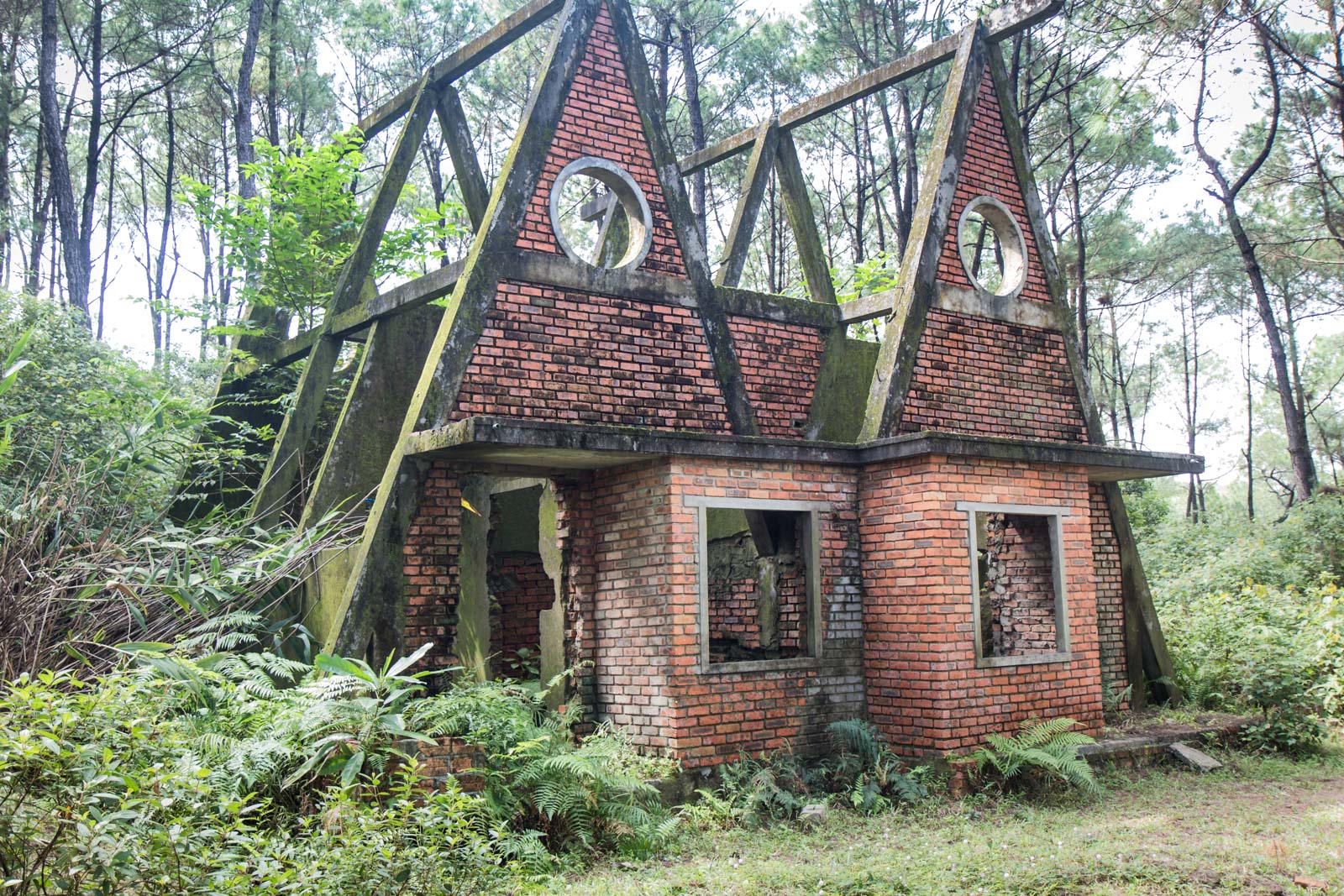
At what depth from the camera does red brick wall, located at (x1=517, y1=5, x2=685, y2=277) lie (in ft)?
30.5

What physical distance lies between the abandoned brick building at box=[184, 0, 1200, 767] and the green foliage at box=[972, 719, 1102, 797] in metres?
0.27

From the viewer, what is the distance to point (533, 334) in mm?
8695

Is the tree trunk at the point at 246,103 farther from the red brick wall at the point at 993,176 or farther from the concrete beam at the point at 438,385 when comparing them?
the red brick wall at the point at 993,176

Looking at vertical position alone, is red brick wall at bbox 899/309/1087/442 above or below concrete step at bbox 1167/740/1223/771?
above

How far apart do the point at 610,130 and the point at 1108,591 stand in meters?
6.98

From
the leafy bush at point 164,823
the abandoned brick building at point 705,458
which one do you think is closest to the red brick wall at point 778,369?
the abandoned brick building at point 705,458

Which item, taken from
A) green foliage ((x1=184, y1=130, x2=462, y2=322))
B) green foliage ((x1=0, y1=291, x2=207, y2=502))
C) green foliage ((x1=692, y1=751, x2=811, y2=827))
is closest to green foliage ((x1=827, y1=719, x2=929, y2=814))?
green foliage ((x1=692, y1=751, x2=811, y2=827))

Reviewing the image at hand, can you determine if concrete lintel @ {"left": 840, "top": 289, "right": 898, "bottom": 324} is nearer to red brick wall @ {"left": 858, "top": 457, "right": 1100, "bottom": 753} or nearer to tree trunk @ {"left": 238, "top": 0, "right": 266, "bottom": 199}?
red brick wall @ {"left": 858, "top": 457, "right": 1100, "bottom": 753}

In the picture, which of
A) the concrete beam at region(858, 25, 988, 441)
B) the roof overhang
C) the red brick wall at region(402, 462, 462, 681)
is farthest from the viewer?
the concrete beam at region(858, 25, 988, 441)

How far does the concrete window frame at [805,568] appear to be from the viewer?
331 inches

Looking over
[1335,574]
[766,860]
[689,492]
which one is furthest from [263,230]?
[1335,574]

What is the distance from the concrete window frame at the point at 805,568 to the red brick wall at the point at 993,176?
331 cm

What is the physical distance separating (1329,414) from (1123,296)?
34.2 ft

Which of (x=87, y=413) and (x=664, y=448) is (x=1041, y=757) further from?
(x=87, y=413)
